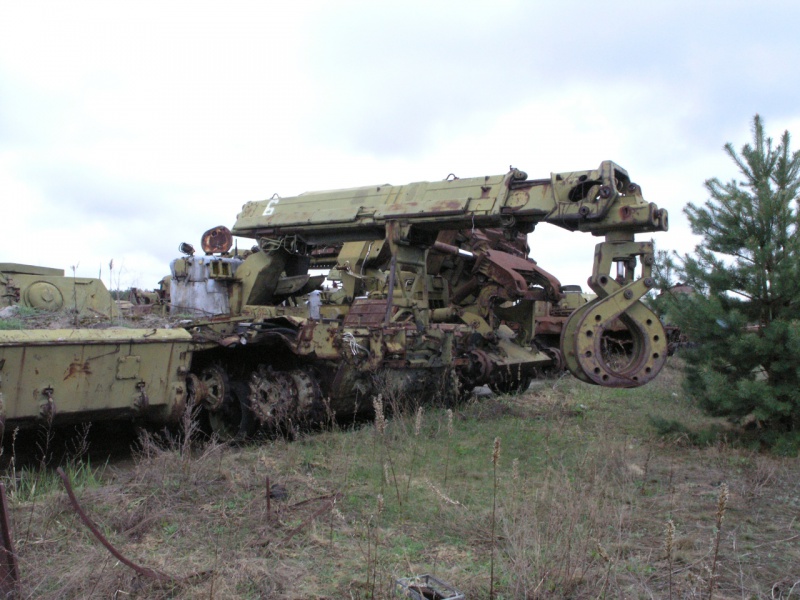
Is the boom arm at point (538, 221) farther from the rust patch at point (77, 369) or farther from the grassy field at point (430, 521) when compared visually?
the rust patch at point (77, 369)

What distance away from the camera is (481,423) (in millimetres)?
8312

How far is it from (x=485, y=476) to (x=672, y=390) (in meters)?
6.37

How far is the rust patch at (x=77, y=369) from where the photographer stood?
5.56 meters

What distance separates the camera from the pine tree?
20.4 feet

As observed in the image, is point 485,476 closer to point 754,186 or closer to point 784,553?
point 784,553

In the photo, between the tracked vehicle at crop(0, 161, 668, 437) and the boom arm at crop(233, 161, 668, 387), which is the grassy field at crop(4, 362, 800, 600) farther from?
the boom arm at crop(233, 161, 668, 387)

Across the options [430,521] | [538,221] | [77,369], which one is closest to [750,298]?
[538,221]

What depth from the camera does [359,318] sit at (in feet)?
27.3

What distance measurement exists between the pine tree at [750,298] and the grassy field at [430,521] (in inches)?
19.3

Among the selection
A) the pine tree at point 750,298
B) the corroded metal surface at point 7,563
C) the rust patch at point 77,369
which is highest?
the pine tree at point 750,298

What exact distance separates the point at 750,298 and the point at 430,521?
3972 mm

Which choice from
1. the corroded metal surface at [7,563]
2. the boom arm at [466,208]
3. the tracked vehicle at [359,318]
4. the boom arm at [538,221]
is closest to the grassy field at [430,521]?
the corroded metal surface at [7,563]

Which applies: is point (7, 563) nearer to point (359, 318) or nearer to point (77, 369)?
point (77, 369)

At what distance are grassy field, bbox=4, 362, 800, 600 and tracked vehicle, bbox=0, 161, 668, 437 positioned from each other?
68 cm
